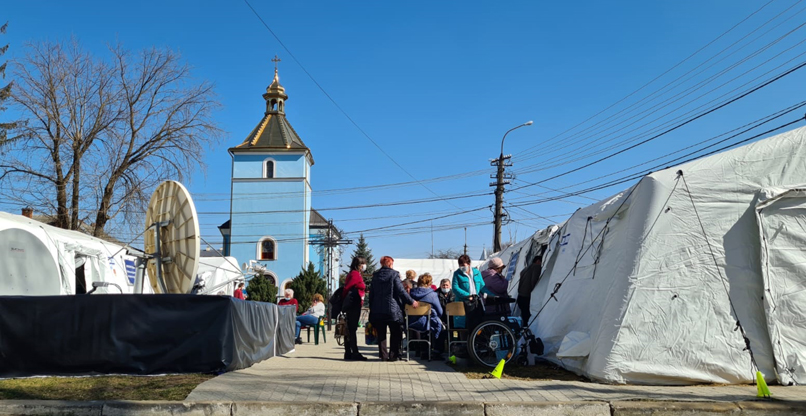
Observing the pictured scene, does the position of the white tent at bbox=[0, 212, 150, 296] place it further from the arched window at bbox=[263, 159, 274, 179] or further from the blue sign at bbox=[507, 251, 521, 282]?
the arched window at bbox=[263, 159, 274, 179]

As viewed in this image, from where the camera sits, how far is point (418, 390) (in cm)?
703

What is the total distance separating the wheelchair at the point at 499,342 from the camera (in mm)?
9000

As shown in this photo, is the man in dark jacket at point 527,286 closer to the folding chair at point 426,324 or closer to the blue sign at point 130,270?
the folding chair at point 426,324

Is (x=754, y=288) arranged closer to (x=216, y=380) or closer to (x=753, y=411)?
(x=753, y=411)

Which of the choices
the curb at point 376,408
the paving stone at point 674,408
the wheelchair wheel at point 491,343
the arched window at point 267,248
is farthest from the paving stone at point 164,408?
the arched window at point 267,248

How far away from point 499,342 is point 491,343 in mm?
131

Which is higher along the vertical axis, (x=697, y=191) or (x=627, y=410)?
(x=697, y=191)

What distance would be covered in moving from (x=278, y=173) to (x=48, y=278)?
39618mm

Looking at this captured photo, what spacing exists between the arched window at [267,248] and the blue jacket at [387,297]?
43.8 metres

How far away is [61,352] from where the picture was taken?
7980mm

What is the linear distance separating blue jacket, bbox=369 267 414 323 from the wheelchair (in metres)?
1.68

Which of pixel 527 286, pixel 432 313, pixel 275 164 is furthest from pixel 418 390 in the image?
pixel 275 164

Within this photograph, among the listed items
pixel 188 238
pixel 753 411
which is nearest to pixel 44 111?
pixel 188 238

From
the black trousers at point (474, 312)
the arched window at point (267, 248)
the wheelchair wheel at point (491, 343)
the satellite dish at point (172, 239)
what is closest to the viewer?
the wheelchair wheel at point (491, 343)
